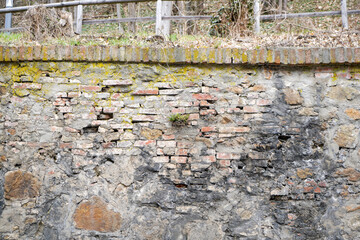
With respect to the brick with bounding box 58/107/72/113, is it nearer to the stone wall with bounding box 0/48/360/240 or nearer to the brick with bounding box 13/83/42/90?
the stone wall with bounding box 0/48/360/240

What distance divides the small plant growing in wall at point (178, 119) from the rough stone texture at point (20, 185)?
1622mm

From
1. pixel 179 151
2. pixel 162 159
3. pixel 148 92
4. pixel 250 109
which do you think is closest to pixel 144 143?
pixel 162 159

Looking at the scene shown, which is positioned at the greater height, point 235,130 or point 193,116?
point 193,116

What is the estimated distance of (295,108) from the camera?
10.8ft

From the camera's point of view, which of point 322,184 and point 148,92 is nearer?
point 322,184

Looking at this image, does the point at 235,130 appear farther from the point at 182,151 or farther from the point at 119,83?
the point at 119,83

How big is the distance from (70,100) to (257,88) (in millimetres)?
2043

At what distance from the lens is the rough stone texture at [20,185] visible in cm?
336

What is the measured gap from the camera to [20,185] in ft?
11.1

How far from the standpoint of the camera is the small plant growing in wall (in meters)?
3.26

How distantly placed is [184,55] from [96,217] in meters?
1.98

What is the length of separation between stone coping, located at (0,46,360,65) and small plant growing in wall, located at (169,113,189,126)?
22.8 inches

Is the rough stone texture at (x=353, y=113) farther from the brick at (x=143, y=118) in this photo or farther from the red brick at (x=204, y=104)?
the brick at (x=143, y=118)

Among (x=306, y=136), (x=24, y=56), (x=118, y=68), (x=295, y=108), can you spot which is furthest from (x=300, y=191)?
(x=24, y=56)
